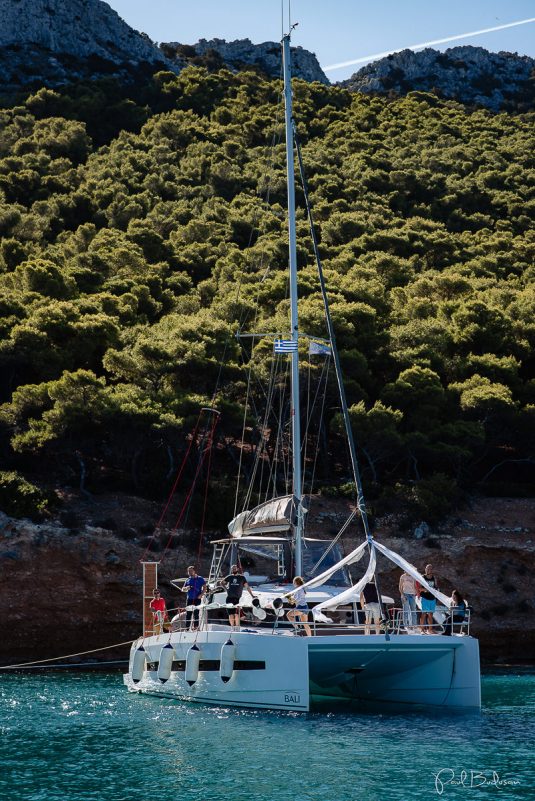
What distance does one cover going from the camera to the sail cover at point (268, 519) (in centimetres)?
2111

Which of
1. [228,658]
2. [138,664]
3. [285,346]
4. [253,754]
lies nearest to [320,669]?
[228,658]

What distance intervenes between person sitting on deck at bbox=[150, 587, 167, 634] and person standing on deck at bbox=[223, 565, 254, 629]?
247 cm

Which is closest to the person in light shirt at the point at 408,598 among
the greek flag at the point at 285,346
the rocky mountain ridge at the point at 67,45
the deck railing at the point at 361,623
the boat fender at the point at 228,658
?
the deck railing at the point at 361,623

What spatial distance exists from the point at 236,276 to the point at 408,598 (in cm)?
3311

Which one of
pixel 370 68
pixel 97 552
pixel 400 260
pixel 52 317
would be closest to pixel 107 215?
pixel 400 260

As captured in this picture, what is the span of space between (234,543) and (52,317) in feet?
69.4

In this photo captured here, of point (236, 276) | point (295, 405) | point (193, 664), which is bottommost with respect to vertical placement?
point (193, 664)

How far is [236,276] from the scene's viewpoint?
5119 centimetres

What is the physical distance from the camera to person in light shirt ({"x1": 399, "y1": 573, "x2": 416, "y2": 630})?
19.5m

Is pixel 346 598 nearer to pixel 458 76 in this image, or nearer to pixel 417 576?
pixel 417 576

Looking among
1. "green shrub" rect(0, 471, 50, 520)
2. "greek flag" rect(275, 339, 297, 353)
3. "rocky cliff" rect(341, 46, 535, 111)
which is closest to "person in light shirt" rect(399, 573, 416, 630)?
"greek flag" rect(275, 339, 297, 353)

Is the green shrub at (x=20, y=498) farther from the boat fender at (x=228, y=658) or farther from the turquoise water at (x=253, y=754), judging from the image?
the boat fender at (x=228, y=658)

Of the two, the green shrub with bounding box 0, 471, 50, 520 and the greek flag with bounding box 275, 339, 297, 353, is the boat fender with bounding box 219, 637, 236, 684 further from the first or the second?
the green shrub with bounding box 0, 471, 50, 520

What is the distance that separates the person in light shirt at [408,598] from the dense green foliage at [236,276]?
418 inches
